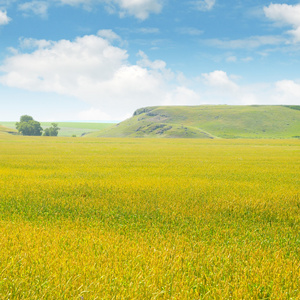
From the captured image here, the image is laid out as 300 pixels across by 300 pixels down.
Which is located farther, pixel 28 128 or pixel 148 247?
pixel 28 128

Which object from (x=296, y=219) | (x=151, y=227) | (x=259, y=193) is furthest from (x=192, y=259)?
(x=259, y=193)

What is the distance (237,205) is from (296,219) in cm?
211

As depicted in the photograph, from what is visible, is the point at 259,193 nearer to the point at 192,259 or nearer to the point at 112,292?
the point at 192,259

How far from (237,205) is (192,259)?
17.6 feet

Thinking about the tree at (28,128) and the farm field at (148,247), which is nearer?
the farm field at (148,247)

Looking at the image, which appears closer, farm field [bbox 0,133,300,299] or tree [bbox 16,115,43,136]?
farm field [bbox 0,133,300,299]

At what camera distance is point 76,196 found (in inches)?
459

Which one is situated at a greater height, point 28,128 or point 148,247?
point 28,128

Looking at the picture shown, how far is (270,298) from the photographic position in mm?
4242

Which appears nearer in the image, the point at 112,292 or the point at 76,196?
the point at 112,292

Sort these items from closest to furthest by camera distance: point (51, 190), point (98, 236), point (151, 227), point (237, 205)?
point (98, 236) < point (151, 227) < point (237, 205) < point (51, 190)

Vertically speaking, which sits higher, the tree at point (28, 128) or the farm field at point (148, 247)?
the tree at point (28, 128)

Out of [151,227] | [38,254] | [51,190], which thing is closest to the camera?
[38,254]

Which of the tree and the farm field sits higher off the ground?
the tree
